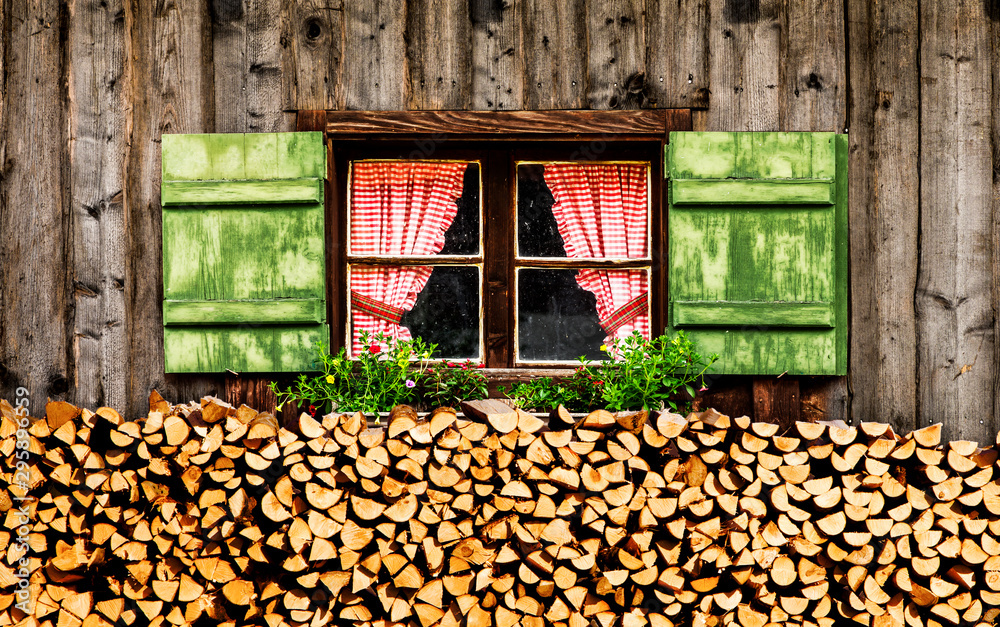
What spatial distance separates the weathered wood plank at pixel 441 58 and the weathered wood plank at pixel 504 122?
7 cm

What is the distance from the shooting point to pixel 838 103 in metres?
2.78

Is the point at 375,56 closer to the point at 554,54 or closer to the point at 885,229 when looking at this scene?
the point at 554,54

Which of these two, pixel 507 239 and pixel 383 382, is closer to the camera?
pixel 383 382

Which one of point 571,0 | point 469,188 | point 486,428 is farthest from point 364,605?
point 571,0

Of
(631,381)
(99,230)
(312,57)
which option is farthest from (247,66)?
(631,381)

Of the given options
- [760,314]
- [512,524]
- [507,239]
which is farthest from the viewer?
[507,239]

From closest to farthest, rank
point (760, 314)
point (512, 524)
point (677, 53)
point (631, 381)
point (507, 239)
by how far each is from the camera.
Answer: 1. point (512, 524)
2. point (631, 381)
3. point (760, 314)
4. point (677, 53)
5. point (507, 239)

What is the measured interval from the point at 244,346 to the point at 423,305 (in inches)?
31.8

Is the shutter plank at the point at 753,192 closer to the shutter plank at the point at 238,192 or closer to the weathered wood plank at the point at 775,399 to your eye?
the weathered wood plank at the point at 775,399

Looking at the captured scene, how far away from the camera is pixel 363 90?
9.26ft

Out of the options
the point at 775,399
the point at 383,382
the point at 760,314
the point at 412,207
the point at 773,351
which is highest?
the point at 412,207

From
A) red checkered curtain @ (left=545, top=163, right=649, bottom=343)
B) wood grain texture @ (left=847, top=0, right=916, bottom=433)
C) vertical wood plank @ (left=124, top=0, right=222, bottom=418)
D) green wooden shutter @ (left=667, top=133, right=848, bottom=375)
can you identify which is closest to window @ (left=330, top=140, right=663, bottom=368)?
red checkered curtain @ (left=545, top=163, right=649, bottom=343)

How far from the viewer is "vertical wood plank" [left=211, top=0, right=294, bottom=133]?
2.82 m

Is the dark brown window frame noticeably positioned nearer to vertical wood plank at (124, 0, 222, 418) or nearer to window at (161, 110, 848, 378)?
window at (161, 110, 848, 378)
